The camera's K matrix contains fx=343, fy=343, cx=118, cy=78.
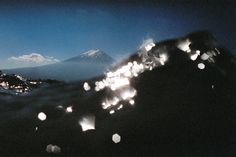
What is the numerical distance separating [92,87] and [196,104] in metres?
2.44

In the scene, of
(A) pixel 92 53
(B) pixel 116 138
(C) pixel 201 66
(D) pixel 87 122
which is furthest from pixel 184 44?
(D) pixel 87 122

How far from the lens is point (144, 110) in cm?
768

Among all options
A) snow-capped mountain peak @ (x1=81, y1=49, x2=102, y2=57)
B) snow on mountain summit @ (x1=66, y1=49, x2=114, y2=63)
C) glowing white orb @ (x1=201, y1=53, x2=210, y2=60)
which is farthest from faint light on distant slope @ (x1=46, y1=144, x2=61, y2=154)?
glowing white orb @ (x1=201, y1=53, x2=210, y2=60)

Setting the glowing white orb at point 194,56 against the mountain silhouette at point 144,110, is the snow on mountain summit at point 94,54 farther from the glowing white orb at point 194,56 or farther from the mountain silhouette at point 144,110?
the glowing white orb at point 194,56

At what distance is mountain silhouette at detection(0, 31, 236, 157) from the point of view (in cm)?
705

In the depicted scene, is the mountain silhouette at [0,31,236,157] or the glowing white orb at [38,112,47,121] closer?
the mountain silhouette at [0,31,236,157]

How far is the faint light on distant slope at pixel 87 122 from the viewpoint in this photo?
25.0 feet

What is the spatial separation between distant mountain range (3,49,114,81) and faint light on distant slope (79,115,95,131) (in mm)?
933

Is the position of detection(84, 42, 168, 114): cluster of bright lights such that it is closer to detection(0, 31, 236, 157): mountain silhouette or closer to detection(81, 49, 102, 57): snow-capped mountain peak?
detection(0, 31, 236, 157): mountain silhouette

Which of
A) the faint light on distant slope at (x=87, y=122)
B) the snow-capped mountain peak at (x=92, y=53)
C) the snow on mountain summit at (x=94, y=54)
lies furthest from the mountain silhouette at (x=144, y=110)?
the snow-capped mountain peak at (x=92, y=53)

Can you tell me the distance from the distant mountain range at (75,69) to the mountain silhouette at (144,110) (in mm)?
230

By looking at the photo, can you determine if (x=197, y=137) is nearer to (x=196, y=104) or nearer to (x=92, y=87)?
(x=196, y=104)

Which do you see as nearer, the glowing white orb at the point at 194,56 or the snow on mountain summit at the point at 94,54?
the snow on mountain summit at the point at 94,54

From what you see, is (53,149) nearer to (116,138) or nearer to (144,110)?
(116,138)
